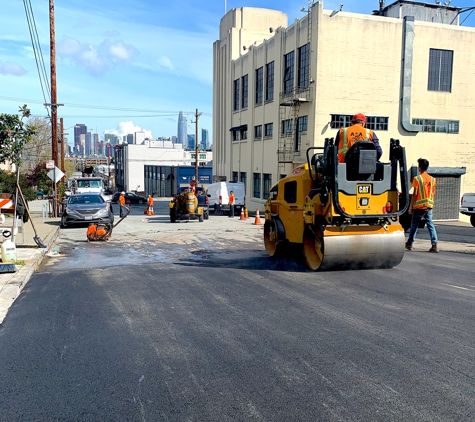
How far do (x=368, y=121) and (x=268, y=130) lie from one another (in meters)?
9.17

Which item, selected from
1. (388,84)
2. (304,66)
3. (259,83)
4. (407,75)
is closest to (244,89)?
(259,83)

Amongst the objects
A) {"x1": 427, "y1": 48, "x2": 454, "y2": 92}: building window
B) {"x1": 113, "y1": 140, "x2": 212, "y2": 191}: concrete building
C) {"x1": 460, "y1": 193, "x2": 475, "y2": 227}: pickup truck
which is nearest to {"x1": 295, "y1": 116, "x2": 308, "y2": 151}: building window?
{"x1": 427, "y1": 48, "x2": 454, "y2": 92}: building window

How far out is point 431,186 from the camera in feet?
35.4

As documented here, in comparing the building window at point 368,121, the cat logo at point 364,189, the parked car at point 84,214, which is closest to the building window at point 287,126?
the building window at point 368,121

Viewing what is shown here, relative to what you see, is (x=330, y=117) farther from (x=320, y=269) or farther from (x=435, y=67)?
(x=320, y=269)

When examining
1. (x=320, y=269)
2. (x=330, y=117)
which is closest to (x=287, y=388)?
(x=320, y=269)

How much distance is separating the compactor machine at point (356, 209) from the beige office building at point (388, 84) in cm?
2019

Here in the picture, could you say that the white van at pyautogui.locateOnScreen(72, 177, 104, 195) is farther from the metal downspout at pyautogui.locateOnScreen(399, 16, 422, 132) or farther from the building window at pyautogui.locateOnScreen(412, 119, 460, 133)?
the building window at pyautogui.locateOnScreen(412, 119, 460, 133)

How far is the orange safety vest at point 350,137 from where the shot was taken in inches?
325

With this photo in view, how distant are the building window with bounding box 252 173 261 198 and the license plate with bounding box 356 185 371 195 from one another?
95.2 feet

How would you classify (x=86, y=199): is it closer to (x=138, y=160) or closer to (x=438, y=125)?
(x=438, y=125)

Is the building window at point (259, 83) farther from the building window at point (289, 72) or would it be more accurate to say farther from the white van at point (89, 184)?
the white van at point (89, 184)

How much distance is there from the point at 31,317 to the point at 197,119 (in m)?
45.2

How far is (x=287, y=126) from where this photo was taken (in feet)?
105
